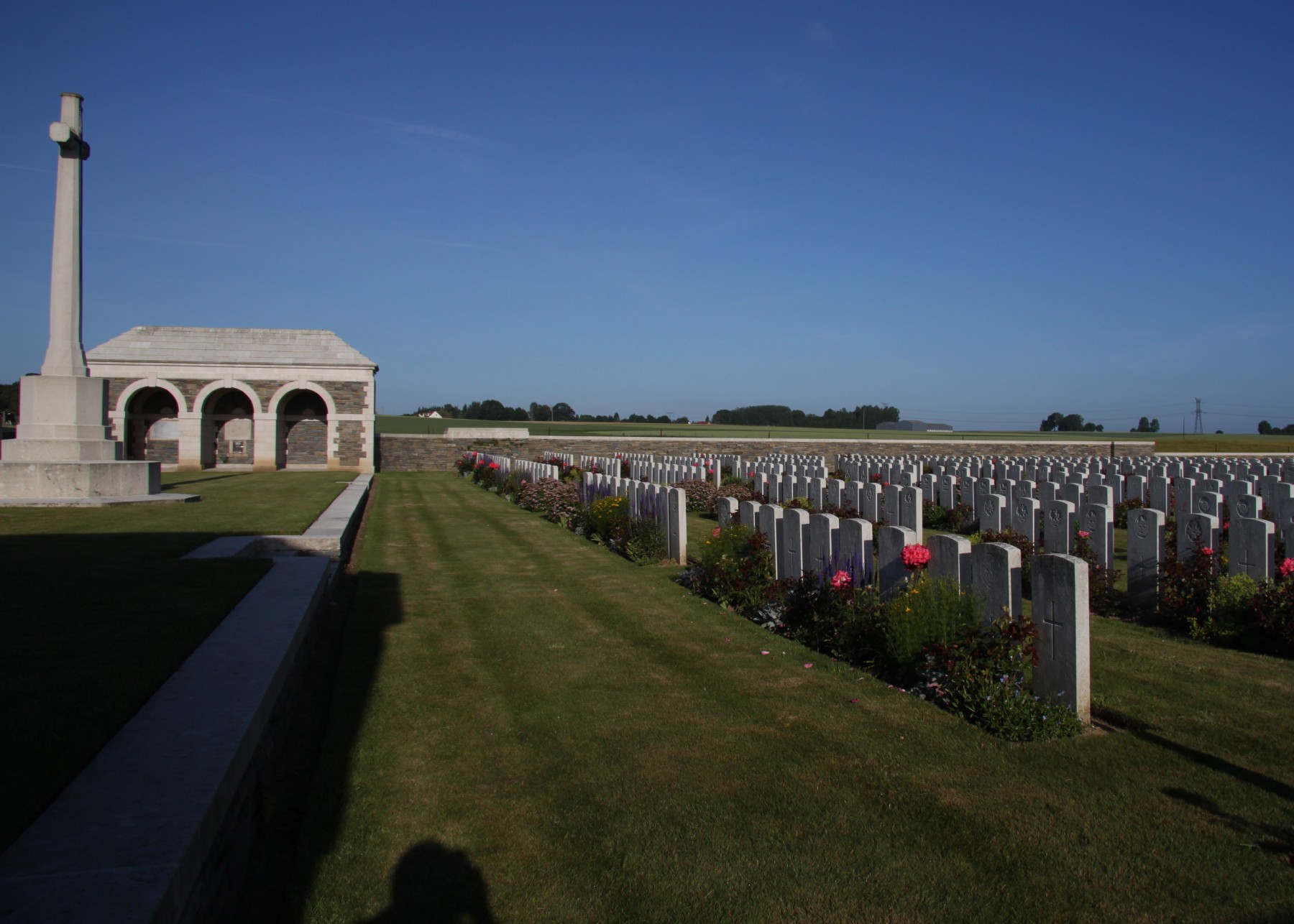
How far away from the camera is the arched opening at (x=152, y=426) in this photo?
27.3 meters

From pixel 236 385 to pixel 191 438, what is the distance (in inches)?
88.2

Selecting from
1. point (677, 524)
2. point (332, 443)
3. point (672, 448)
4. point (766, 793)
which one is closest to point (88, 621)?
point (766, 793)

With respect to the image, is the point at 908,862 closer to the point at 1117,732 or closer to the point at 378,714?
the point at 1117,732

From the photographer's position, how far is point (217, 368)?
26.6 meters

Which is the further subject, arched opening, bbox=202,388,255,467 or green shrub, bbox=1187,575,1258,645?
arched opening, bbox=202,388,255,467

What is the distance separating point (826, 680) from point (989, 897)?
2324mm

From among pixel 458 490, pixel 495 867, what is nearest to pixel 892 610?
pixel 495 867

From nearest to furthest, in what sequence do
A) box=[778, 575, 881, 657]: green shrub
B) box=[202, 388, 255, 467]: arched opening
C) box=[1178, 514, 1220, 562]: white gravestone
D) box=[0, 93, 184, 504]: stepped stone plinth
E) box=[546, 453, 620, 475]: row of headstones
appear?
box=[778, 575, 881, 657]: green shrub → box=[1178, 514, 1220, 562]: white gravestone → box=[0, 93, 184, 504]: stepped stone plinth → box=[546, 453, 620, 475]: row of headstones → box=[202, 388, 255, 467]: arched opening

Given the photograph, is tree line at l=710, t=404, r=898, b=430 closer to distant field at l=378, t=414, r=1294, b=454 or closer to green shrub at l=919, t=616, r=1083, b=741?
distant field at l=378, t=414, r=1294, b=454

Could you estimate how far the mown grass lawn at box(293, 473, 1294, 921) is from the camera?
2666 mm

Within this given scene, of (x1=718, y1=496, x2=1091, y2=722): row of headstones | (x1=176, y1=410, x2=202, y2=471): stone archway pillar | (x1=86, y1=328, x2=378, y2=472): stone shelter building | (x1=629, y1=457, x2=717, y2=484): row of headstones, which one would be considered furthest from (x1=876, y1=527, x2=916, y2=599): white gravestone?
(x1=176, y1=410, x2=202, y2=471): stone archway pillar

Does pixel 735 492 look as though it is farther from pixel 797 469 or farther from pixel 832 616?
pixel 832 616

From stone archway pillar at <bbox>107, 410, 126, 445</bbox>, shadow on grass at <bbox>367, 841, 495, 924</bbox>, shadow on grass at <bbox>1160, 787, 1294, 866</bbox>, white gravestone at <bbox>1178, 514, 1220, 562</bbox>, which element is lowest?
shadow on grass at <bbox>367, 841, 495, 924</bbox>

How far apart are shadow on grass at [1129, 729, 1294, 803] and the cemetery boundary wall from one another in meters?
24.6
